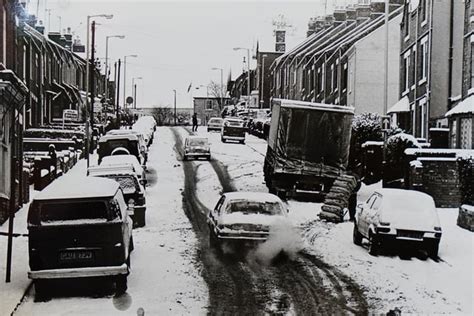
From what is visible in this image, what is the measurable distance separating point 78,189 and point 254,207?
5.57 meters

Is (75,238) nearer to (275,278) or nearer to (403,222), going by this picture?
(275,278)

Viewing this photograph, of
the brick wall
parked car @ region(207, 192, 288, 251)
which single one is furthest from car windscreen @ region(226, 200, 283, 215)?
the brick wall

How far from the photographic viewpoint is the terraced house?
54438 mm

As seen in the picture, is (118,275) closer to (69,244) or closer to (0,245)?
(69,244)

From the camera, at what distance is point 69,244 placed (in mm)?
13719

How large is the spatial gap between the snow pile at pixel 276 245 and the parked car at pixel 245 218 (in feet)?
0.41

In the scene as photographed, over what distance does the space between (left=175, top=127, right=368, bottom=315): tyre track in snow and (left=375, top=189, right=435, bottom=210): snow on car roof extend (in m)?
2.25

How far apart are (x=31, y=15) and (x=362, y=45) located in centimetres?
2603

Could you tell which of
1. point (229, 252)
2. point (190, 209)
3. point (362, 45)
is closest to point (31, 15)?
point (362, 45)

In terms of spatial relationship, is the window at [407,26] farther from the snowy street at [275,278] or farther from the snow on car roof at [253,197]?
the snow on car roof at [253,197]

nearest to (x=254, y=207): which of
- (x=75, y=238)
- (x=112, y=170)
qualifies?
(x=75, y=238)

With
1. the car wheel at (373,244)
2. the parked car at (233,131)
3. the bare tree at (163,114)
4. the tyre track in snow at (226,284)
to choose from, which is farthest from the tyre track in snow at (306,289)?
the bare tree at (163,114)

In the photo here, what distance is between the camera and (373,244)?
60.5 feet

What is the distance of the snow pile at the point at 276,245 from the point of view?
59.3ft
